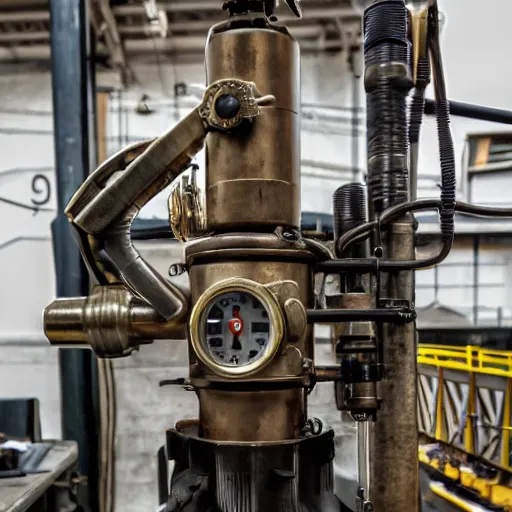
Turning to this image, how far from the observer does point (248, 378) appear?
0.81 metres

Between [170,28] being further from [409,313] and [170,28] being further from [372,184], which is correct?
[409,313]

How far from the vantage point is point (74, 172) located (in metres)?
2.35

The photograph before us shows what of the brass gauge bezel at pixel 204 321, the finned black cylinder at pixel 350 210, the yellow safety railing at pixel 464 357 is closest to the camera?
the brass gauge bezel at pixel 204 321

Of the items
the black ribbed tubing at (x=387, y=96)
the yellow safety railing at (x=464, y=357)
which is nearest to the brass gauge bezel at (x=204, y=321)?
the black ribbed tubing at (x=387, y=96)

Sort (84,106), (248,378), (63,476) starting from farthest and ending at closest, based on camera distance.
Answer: (84,106), (63,476), (248,378)

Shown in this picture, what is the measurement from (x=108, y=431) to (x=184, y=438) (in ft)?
6.20

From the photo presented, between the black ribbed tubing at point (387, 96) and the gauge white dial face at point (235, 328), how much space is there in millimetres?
415

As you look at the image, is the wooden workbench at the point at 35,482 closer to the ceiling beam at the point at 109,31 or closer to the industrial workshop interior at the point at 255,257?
the industrial workshop interior at the point at 255,257

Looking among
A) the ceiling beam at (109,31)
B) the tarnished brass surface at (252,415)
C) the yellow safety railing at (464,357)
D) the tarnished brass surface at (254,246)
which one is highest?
the ceiling beam at (109,31)

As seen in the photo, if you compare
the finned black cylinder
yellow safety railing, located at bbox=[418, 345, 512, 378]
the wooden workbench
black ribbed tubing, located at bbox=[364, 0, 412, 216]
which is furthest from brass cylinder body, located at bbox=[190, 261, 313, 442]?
yellow safety railing, located at bbox=[418, 345, 512, 378]

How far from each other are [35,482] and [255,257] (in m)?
1.22

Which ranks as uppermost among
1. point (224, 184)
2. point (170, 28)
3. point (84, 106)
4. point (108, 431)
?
point (170, 28)

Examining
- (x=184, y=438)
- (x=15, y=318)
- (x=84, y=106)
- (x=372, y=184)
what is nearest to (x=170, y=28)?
(x=84, y=106)

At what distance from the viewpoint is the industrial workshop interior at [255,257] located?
2.79ft
